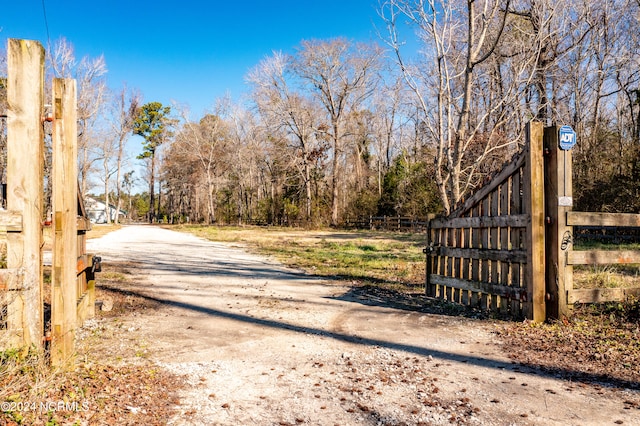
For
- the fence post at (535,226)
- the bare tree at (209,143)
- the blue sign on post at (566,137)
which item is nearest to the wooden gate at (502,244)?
the fence post at (535,226)

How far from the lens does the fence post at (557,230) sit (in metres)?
5.61

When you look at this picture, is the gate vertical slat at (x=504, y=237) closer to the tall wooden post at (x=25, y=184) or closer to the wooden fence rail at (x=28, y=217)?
the wooden fence rail at (x=28, y=217)

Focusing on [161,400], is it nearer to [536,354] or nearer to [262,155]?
[536,354]

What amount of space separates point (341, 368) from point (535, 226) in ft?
10.2

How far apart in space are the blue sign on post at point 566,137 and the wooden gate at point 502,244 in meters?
0.23

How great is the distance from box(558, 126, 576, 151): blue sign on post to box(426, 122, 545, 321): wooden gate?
235 mm

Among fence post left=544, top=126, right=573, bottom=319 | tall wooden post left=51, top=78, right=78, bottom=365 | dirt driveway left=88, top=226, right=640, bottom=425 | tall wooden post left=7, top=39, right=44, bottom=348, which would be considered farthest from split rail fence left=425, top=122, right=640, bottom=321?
tall wooden post left=7, top=39, right=44, bottom=348

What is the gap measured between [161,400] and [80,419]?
62 centimetres

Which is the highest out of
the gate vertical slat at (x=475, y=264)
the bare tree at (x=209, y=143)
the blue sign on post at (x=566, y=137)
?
the bare tree at (x=209, y=143)

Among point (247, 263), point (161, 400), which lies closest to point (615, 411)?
point (161, 400)

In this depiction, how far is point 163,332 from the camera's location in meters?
5.46

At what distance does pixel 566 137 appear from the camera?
18.7ft

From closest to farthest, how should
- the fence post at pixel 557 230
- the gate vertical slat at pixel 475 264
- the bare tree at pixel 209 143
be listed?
the fence post at pixel 557 230 → the gate vertical slat at pixel 475 264 → the bare tree at pixel 209 143

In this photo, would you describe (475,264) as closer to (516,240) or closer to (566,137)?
(516,240)
